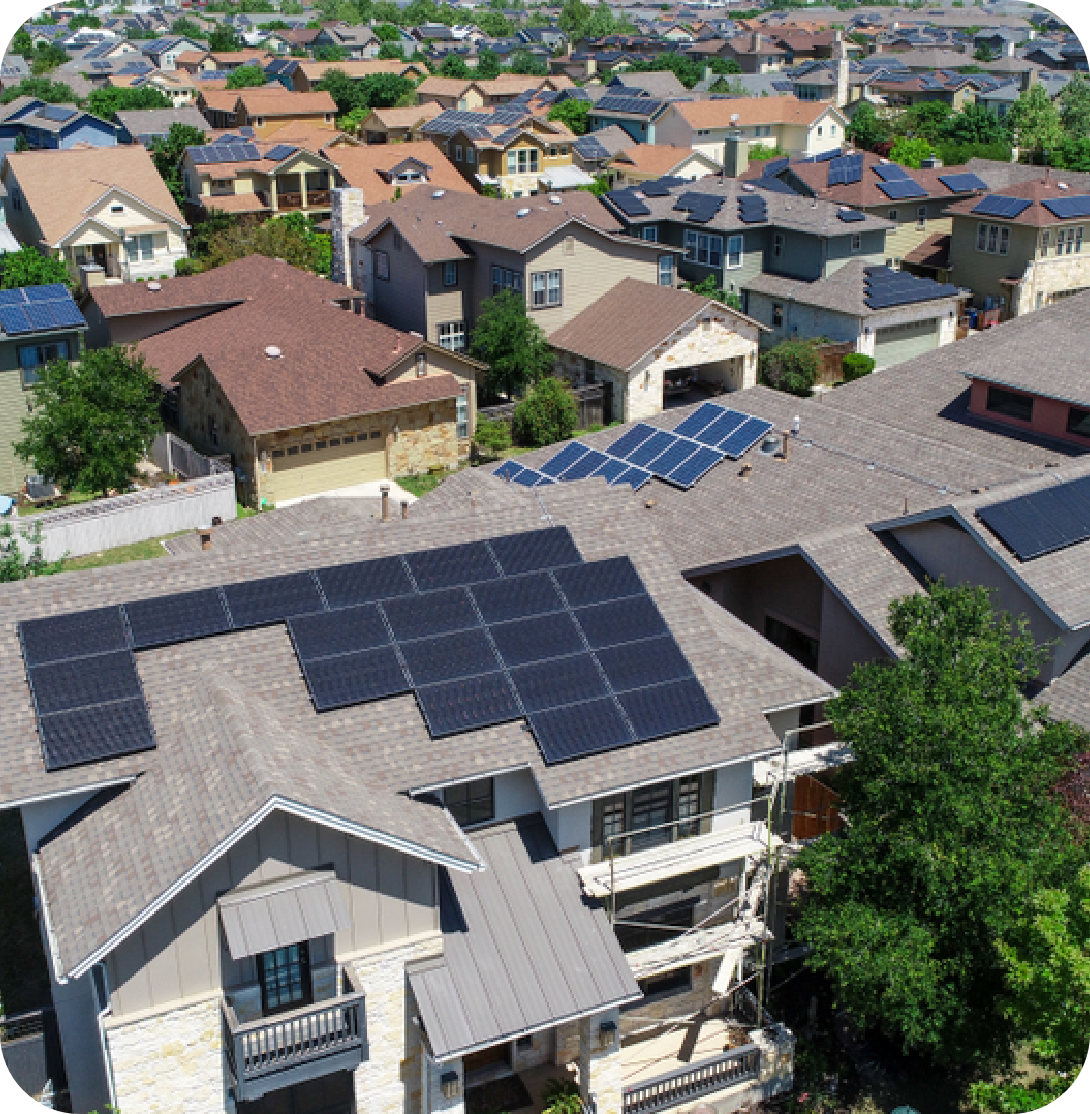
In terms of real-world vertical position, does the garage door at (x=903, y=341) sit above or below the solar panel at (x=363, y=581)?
below

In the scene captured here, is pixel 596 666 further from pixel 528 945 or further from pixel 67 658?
pixel 67 658

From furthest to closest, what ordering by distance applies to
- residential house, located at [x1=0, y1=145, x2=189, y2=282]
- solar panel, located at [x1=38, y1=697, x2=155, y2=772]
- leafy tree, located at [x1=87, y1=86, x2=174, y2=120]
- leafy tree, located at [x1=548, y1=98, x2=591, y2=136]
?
leafy tree, located at [x1=87, y1=86, x2=174, y2=120], leafy tree, located at [x1=548, y1=98, x2=591, y2=136], residential house, located at [x1=0, y1=145, x2=189, y2=282], solar panel, located at [x1=38, y1=697, x2=155, y2=772]

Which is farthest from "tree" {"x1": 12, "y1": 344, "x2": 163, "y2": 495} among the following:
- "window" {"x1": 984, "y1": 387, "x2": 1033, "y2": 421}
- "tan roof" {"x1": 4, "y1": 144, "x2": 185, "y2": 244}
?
"tan roof" {"x1": 4, "y1": 144, "x2": 185, "y2": 244}

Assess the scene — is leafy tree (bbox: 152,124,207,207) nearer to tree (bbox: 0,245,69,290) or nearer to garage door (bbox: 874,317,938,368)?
tree (bbox: 0,245,69,290)

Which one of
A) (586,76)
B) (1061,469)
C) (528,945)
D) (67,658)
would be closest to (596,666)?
(528,945)

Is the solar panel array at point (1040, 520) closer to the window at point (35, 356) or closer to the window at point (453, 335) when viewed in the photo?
the window at point (35, 356)

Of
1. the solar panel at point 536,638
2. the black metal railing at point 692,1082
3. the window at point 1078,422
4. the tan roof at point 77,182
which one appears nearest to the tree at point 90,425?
the solar panel at point 536,638

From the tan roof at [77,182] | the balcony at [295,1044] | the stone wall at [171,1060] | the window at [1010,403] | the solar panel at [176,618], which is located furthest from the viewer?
the tan roof at [77,182]
